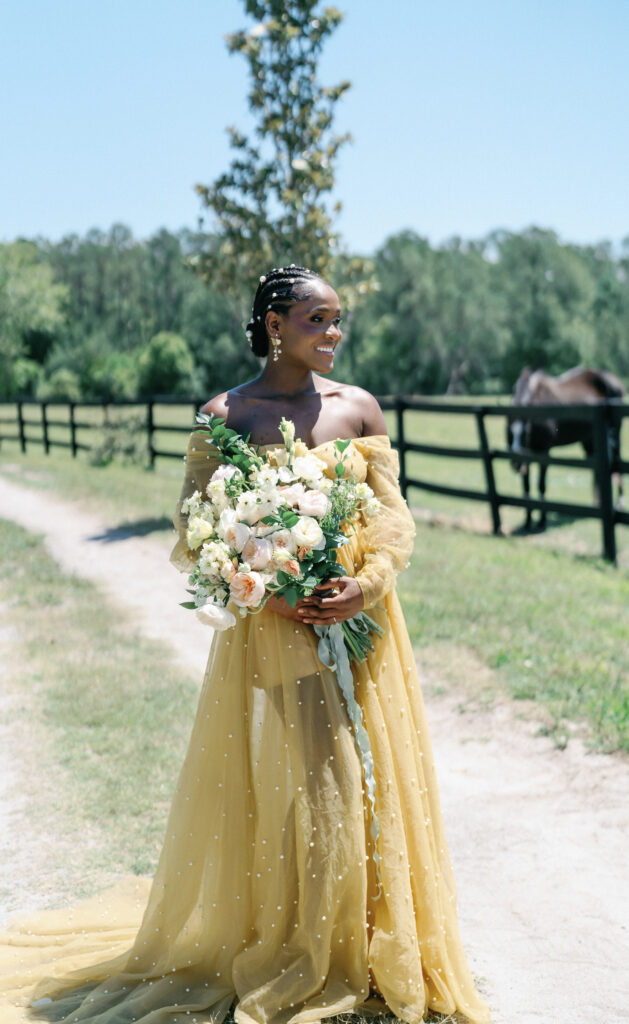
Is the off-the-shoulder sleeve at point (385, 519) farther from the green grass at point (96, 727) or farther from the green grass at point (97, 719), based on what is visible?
the green grass at point (97, 719)

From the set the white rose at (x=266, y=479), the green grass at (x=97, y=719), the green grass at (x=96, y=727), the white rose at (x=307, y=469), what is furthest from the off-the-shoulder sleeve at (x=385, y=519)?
the green grass at (x=97, y=719)

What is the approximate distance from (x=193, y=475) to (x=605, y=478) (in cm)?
681

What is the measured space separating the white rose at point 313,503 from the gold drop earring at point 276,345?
497mm

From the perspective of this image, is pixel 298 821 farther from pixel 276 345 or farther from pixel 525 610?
pixel 525 610

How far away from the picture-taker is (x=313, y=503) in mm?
2422

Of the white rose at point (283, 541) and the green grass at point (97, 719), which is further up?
the white rose at point (283, 541)

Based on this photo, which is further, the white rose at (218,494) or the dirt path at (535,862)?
the dirt path at (535,862)

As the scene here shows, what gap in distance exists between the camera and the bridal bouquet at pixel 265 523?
2400 mm

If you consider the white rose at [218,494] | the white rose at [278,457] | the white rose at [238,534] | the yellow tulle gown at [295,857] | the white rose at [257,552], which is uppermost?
the white rose at [278,457]

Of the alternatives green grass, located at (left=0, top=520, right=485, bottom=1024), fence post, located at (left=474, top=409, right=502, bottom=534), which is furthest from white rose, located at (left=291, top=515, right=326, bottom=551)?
fence post, located at (left=474, top=409, right=502, bottom=534)

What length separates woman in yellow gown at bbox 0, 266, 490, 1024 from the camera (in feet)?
8.25

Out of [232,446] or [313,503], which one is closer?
[313,503]

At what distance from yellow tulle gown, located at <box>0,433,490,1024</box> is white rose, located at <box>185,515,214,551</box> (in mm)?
246

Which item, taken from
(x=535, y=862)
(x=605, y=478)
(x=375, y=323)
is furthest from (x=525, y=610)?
(x=375, y=323)
